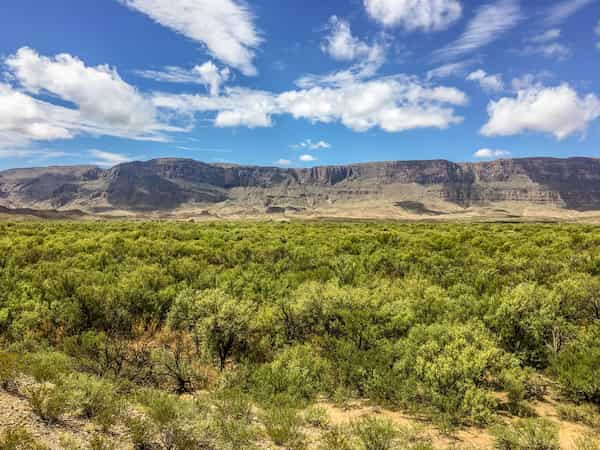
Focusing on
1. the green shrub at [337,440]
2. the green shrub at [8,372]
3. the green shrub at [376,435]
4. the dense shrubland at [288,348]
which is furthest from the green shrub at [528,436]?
the green shrub at [8,372]

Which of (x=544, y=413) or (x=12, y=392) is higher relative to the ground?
(x=12, y=392)

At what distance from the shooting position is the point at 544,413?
20.9 ft

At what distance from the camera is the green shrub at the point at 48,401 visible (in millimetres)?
5020

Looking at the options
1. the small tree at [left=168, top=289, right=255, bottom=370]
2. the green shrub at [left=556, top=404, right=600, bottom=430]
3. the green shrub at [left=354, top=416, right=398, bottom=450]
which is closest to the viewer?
the green shrub at [left=354, top=416, right=398, bottom=450]

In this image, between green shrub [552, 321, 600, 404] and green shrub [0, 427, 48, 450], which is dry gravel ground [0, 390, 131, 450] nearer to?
green shrub [0, 427, 48, 450]

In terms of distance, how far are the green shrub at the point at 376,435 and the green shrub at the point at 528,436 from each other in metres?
1.62

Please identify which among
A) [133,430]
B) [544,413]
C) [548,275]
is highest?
[548,275]

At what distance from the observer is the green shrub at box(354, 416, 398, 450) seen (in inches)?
196

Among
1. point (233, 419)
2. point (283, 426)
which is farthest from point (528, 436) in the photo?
point (233, 419)

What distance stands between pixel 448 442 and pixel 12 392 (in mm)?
7199

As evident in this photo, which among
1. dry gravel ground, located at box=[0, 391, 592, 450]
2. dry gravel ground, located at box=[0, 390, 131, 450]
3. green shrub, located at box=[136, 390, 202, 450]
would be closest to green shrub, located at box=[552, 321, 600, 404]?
dry gravel ground, located at box=[0, 391, 592, 450]

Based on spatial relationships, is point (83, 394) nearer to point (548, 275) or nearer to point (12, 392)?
point (12, 392)

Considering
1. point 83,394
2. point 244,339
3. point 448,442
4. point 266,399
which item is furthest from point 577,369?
point 83,394

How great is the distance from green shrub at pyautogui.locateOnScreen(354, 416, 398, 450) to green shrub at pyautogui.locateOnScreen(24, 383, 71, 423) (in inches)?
182
